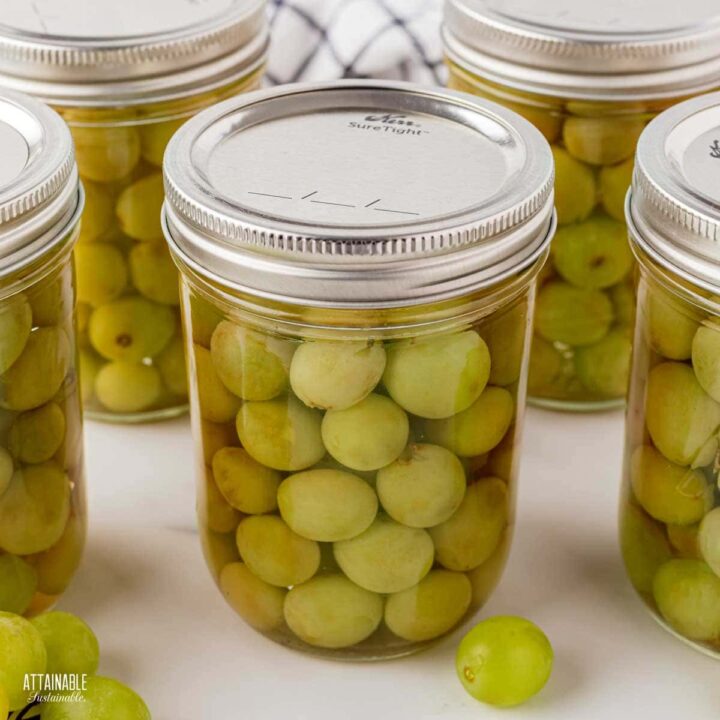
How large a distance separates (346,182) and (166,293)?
0.88 ft

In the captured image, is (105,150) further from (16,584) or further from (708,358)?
(708,358)

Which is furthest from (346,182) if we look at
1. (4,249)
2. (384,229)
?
(4,249)

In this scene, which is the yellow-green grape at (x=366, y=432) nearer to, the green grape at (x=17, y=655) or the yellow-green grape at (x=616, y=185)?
the green grape at (x=17, y=655)

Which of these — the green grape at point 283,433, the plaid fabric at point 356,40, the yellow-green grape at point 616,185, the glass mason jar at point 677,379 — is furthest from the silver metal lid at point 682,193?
the plaid fabric at point 356,40

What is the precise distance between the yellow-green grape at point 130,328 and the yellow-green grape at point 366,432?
300 mm

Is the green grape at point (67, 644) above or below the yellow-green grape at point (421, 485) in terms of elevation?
below

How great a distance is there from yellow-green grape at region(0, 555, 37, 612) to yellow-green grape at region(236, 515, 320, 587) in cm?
13

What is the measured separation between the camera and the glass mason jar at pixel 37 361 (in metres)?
0.69

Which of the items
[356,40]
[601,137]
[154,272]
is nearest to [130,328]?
[154,272]

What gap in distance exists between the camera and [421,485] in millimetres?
686

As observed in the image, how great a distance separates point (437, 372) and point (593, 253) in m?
0.29

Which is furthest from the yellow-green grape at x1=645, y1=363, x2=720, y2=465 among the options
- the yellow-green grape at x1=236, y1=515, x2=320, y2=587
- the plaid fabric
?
the plaid fabric

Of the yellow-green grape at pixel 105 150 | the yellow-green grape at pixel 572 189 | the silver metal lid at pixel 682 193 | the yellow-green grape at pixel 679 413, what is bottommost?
the yellow-green grape at pixel 679 413

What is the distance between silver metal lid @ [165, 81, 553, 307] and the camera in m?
0.64
